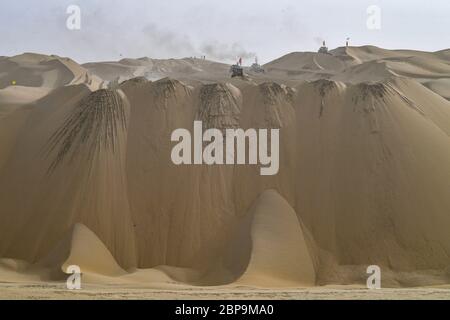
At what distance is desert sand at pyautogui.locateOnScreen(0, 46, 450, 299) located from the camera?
1727cm

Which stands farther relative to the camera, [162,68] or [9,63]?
[162,68]

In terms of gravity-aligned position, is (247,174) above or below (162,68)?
below

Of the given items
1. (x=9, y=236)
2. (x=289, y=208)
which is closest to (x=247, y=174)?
(x=289, y=208)

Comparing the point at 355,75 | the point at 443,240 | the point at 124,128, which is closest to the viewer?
the point at 443,240

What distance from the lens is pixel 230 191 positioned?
19.5m

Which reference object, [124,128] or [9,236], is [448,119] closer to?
[124,128]

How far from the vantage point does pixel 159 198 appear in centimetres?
1903

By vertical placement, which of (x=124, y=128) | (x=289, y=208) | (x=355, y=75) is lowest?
(x=289, y=208)

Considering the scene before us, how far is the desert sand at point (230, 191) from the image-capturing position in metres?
17.3

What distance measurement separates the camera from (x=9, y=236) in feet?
61.8

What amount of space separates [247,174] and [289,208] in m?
1.98

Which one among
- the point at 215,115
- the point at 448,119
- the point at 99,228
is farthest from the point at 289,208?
the point at 448,119
